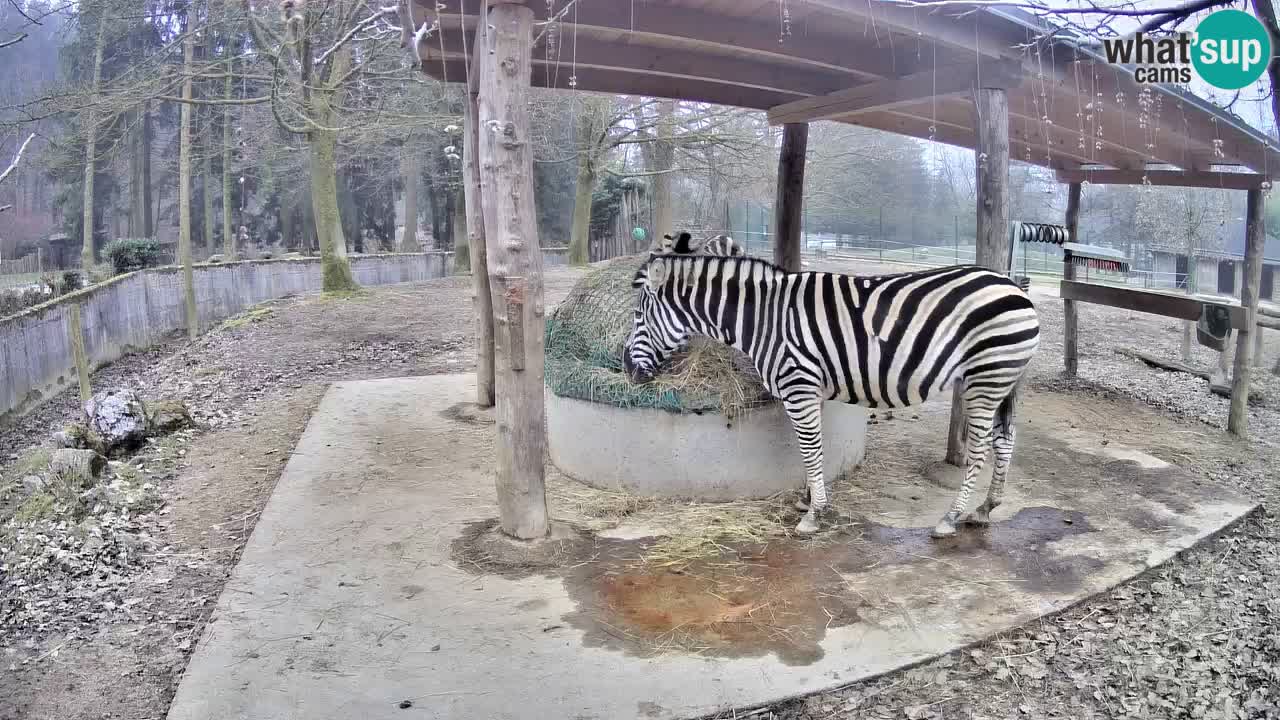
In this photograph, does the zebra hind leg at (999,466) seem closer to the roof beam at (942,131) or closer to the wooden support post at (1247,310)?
the roof beam at (942,131)

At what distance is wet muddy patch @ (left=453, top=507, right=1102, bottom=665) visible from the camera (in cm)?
402

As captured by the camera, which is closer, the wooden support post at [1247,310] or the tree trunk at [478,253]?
the tree trunk at [478,253]

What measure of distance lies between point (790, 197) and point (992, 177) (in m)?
3.16

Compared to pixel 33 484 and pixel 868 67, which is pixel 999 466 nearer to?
pixel 868 67

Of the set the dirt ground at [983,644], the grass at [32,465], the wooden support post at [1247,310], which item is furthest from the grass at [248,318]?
the wooden support post at [1247,310]

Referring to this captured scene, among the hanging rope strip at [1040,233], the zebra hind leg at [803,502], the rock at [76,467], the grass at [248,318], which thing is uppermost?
the hanging rope strip at [1040,233]

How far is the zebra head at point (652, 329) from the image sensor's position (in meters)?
5.86

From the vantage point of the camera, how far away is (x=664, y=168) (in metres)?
19.0

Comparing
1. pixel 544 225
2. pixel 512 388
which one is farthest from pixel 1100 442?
pixel 544 225

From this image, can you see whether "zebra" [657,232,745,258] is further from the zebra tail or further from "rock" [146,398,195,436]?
"rock" [146,398,195,436]

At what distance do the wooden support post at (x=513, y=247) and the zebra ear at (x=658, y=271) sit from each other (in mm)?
1166

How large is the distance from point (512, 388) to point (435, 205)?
29723mm

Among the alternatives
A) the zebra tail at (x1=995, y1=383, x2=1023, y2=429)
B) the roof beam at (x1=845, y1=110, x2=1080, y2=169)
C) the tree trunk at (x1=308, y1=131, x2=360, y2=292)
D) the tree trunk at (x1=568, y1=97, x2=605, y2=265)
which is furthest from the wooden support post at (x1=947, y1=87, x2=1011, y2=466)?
the tree trunk at (x1=308, y1=131, x2=360, y2=292)

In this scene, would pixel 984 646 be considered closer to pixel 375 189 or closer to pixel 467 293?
pixel 467 293
